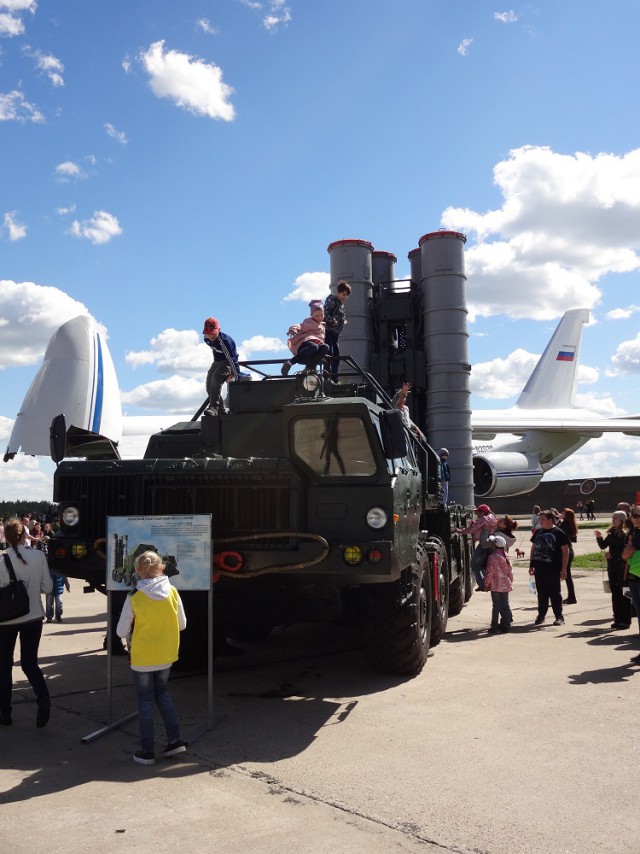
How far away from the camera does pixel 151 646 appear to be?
531cm

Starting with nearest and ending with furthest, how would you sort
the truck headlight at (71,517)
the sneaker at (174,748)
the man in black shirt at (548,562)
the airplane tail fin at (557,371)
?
the sneaker at (174,748) → the truck headlight at (71,517) → the man in black shirt at (548,562) → the airplane tail fin at (557,371)

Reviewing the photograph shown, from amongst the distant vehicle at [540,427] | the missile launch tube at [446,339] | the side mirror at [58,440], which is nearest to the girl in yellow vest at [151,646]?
the side mirror at [58,440]

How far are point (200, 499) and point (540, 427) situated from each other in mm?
30433

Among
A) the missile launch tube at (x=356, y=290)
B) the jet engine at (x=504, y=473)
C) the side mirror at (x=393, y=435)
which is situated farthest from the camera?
the jet engine at (x=504, y=473)

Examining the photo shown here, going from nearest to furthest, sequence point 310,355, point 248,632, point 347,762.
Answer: point 347,762 → point 310,355 → point 248,632

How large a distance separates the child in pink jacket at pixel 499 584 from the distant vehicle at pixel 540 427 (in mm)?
18187

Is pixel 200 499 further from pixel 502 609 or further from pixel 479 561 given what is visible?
pixel 479 561

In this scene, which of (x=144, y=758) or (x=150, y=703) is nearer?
(x=144, y=758)

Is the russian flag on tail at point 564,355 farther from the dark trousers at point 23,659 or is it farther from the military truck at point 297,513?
the dark trousers at point 23,659

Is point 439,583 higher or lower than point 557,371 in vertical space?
lower

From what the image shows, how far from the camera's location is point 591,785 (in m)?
4.66

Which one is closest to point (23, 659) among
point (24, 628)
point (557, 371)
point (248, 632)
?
point (24, 628)

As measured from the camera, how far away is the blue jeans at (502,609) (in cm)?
1050

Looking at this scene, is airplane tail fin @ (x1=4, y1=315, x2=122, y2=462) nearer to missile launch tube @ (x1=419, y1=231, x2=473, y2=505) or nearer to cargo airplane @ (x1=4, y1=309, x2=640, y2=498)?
cargo airplane @ (x1=4, y1=309, x2=640, y2=498)
